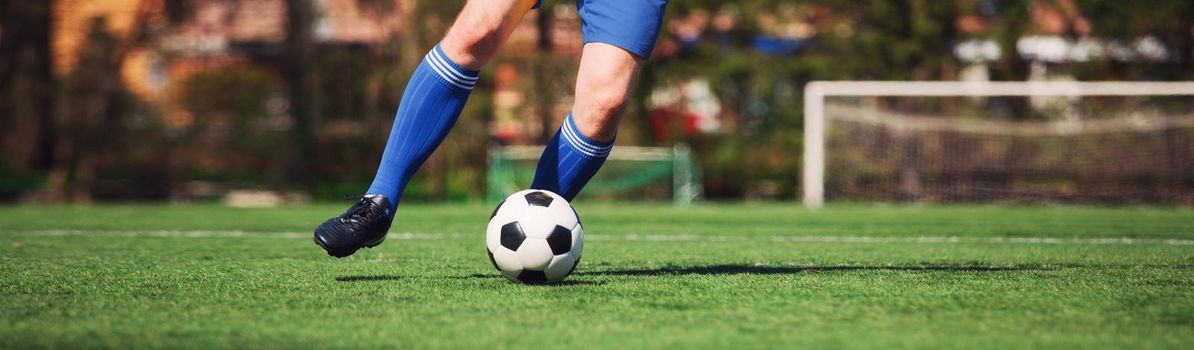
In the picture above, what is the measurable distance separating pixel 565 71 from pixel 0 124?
19.6 ft

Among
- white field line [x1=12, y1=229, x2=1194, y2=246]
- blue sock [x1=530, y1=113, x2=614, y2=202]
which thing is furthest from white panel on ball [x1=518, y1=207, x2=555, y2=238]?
white field line [x1=12, y1=229, x2=1194, y2=246]

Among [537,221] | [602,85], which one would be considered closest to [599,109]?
[602,85]

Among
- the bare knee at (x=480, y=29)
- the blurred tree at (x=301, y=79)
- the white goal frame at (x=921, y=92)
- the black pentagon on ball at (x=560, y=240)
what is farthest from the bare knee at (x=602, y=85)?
the blurred tree at (x=301, y=79)

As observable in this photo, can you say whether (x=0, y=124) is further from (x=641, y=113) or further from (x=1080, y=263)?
(x=1080, y=263)

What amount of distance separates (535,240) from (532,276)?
0.09 metres

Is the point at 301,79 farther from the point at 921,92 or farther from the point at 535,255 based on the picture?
the point at 535,255

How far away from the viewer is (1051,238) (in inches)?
223

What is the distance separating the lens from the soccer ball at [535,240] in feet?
9.80

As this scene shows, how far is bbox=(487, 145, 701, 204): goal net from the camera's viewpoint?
1302cm

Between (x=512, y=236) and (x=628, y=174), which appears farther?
(x=628, y=174)

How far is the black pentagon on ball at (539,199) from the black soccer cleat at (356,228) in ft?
1.19

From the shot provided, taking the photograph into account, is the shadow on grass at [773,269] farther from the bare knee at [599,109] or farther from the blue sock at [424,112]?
the blue sock at [424,112]

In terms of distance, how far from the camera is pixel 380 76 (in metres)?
13.4

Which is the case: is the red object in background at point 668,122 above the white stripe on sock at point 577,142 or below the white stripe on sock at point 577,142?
below
